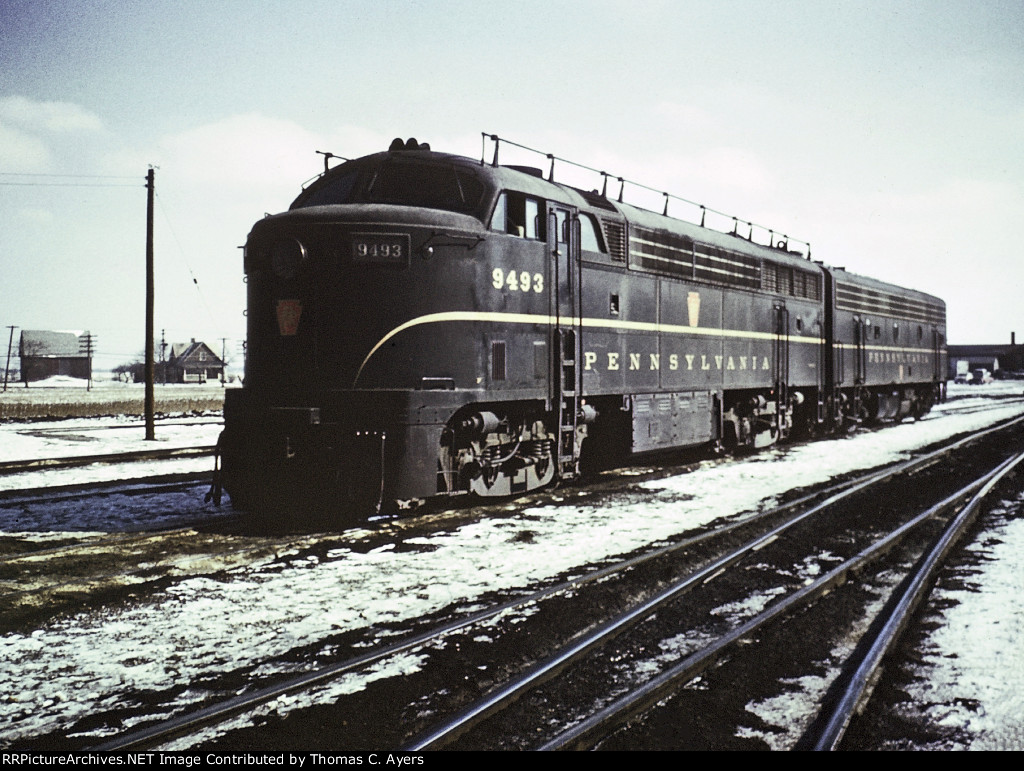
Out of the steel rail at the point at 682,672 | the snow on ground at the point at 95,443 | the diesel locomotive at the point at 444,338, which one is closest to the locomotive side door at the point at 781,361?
the diesel locomotive at the point at 444,338

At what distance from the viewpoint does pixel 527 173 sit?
9.58 m

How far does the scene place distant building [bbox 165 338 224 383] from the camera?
101 m

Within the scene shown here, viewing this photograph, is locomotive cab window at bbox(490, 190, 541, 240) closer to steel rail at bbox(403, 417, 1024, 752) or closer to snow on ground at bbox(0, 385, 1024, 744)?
snow on ground at bbox(0, 385, 1024, 744)

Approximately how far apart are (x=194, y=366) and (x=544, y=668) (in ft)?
350

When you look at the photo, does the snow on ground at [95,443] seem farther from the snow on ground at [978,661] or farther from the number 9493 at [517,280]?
the snow on ground at [978,661]

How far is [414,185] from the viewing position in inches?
323

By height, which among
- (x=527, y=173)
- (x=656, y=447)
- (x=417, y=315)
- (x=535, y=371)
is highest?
(x=527, y=173)

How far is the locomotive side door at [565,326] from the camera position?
9008 millimetres

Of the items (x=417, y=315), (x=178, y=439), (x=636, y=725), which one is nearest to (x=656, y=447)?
(x=417, y=315)

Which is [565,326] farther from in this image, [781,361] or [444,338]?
[781,361]

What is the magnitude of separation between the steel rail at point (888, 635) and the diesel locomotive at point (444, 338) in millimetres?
4179

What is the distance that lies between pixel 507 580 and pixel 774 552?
2.65 meters

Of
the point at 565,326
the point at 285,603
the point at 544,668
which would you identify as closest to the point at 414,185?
the point at 565,326
